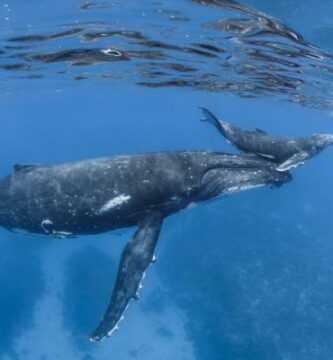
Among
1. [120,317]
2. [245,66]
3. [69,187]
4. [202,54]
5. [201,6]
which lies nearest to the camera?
[120,317]

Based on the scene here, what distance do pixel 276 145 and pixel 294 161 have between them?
2.67ft

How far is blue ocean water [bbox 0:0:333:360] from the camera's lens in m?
15.7

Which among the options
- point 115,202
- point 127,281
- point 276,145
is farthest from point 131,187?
point 276,145

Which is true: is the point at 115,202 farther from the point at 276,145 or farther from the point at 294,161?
the point at 294,161

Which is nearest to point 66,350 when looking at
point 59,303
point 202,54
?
point 59,303

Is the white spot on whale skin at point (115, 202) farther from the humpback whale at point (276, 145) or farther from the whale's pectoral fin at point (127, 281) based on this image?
the humpback whale at point (276, 145)

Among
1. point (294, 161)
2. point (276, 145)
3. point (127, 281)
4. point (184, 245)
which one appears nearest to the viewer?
point (127, 281)

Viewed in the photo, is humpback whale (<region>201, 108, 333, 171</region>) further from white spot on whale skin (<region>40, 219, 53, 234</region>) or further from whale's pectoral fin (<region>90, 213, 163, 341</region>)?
white spot on whale skin (<region>40, 219, 53, 234</region>)

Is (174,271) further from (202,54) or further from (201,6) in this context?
(201,6)

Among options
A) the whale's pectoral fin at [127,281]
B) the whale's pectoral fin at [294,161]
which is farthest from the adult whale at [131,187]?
the whale's pectoral fin at [127,281]

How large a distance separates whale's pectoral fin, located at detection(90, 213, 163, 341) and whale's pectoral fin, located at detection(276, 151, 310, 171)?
3960mm

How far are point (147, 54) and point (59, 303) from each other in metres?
15.2

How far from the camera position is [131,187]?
35.5 feet

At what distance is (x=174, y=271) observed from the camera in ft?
91.5
